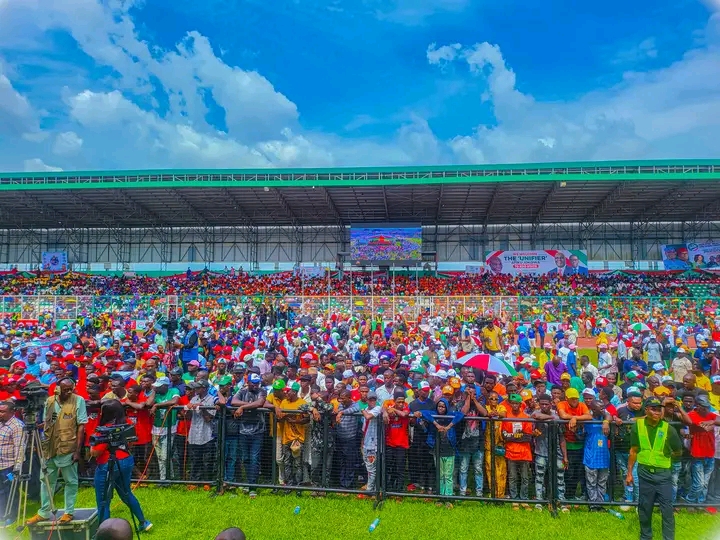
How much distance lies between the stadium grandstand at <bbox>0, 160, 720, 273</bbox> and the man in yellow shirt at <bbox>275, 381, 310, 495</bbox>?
997 inches

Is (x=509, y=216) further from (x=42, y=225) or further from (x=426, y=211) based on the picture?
(x=42, y=225)

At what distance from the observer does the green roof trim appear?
3028 centimetres

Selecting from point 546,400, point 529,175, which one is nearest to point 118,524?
point 546,400

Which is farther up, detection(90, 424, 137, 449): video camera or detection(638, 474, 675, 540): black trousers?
detection(90, 424, 137, 449): video camera

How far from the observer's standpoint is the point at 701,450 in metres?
6.50

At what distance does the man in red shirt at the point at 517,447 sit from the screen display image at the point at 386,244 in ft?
99.7

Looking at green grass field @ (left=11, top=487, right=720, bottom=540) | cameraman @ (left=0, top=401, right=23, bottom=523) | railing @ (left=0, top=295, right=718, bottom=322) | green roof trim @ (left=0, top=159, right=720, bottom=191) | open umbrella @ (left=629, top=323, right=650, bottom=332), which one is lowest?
green grass field @ (left=11, top=487, right=720, bottom=540)

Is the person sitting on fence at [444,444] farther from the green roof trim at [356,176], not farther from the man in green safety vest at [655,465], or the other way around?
the green roof trim at [356,176]

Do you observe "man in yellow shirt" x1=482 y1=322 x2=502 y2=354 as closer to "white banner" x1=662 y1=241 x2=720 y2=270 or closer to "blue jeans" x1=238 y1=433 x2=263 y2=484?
"blue jeans" x1=238 y1=433 x2=263 y2=484

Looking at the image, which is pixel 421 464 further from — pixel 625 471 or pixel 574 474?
pixel 625 471

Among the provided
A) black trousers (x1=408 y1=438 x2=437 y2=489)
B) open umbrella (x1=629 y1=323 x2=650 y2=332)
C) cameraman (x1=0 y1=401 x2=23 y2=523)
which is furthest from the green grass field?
open umbrella (x1=629 y1=323 x2=650 y2=332)

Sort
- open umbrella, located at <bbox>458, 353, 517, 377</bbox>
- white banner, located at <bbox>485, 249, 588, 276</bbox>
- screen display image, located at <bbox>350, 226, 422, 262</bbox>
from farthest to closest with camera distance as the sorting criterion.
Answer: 1. white banner, located at <bbox>485, 249, 588, 276</bbox>
2. screen display image, located at <bbox>350, 226, 422, 262</bbox>
3. open umbrella, located at <bbox>458, 353, 517, 377</bbox>

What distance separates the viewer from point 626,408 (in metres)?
6.77

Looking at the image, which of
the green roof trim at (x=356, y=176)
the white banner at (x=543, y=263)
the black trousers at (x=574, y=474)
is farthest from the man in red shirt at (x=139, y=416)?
the white banner at (x=543, y=263)
